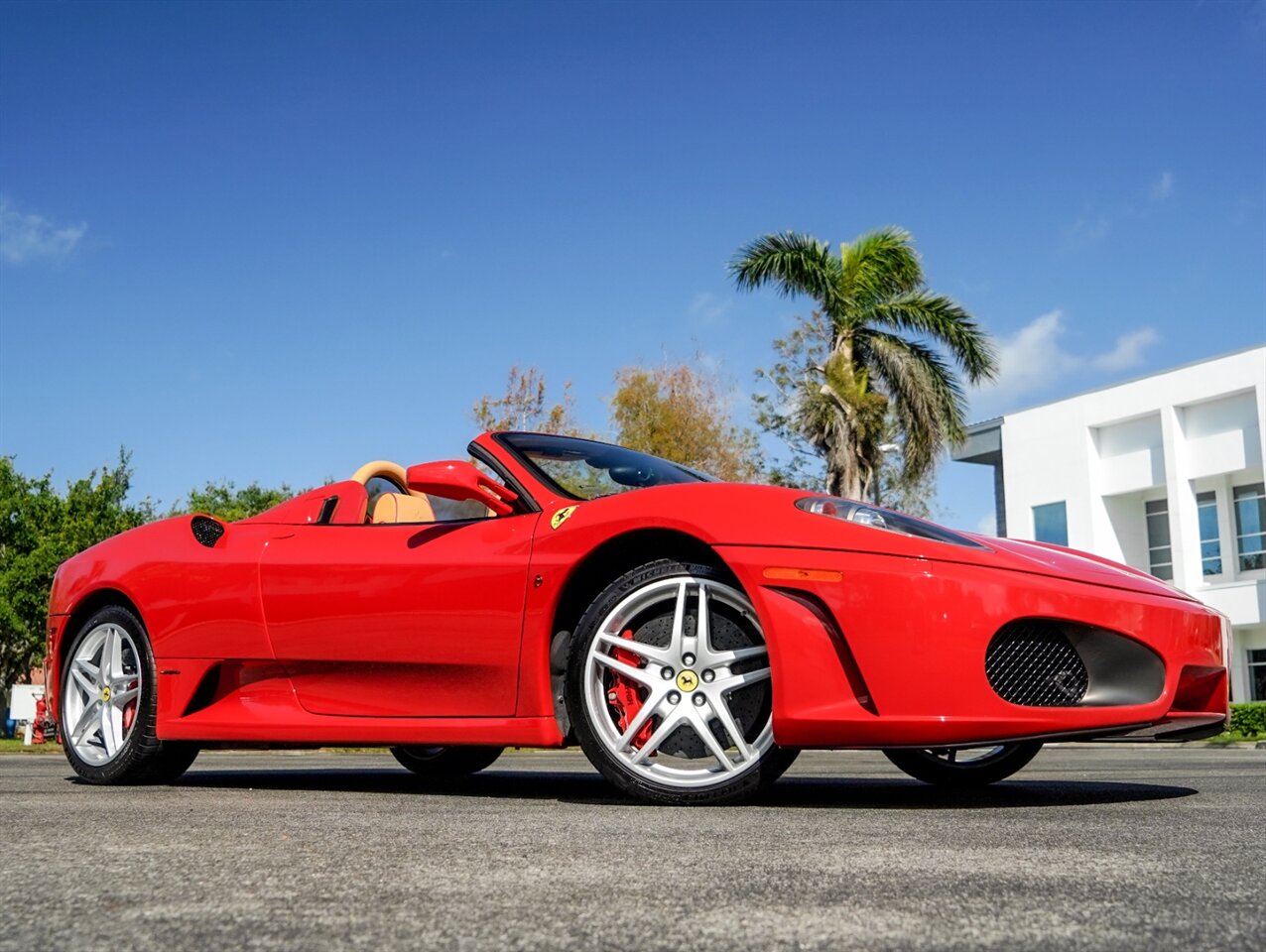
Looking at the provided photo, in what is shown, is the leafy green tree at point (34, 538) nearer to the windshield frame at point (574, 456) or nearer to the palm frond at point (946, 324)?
the palm frond at point (946, 324)

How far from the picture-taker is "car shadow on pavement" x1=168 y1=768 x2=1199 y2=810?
4.04 meters

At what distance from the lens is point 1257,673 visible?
108 ft

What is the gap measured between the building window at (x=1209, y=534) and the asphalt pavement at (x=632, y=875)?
3263 centimetres

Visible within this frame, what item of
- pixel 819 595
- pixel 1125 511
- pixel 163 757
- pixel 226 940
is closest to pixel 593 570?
pixel 819 595

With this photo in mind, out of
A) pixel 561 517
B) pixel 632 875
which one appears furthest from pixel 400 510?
pixel 632 875

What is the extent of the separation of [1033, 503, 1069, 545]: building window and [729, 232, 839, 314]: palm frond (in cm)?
1777

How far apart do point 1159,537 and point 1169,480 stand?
2.96m

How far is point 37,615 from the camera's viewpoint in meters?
35.8

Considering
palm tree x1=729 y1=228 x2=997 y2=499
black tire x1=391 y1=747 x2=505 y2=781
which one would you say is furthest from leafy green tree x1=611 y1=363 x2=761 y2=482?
black tire x1=391 y1=747 x2=505 y2=781

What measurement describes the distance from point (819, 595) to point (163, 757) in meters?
3.00

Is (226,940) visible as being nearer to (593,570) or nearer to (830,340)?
(593,570)

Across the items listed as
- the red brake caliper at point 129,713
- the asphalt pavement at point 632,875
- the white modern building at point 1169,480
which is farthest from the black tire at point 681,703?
the white modern building at point 1169,480

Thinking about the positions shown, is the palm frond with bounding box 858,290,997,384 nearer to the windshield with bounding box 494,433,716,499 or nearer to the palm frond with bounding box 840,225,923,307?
the palm frond with bounding box 840,225,923,307

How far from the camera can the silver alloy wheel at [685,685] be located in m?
3.81
